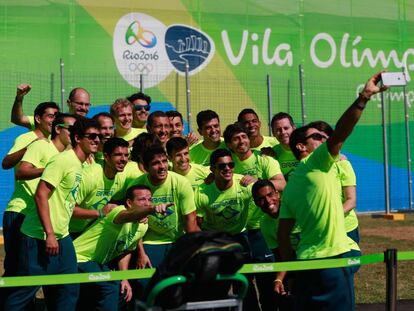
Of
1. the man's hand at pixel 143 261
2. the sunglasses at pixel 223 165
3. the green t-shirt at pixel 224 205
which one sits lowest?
the man's hand at pixel 143 261

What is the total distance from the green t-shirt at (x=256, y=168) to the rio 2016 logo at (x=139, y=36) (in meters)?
10.1

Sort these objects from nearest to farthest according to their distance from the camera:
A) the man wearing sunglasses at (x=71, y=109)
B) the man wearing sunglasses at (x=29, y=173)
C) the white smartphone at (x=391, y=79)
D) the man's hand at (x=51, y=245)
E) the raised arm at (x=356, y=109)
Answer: the raised arm at (x=356, y=109) → the white smartphone at (x=391, y=79) → the man's hand at (x=51, y=245) → the man wearing sunglasses at (x=29, y=173) → the man wearing sunglasses at (x=71, y=109)

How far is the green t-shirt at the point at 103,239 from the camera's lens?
886 cm

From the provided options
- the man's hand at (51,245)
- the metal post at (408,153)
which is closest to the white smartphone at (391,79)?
the man's hand at (51,245)

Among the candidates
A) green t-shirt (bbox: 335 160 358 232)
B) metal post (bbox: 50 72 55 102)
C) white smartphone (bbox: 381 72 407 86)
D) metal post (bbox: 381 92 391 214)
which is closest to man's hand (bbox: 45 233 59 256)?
green t-shirt (bbox: 335 160 358 232)

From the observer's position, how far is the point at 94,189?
9.03 m

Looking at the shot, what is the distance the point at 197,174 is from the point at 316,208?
2.86 metres

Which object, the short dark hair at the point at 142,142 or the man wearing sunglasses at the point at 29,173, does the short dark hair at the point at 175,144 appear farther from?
the man wearing sunglasses at the point at 29,173

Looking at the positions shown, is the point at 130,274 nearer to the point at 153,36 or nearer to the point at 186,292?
the point at 186,292

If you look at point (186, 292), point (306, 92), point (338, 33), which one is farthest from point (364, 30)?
point (186, 292)

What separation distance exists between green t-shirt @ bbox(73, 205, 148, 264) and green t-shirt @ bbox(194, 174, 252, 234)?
0.76m

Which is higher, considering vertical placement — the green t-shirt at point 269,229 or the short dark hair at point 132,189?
the short dark hair at point 132,189

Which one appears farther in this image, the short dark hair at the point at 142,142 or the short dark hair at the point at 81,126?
the short dark hair at the point at 142,142

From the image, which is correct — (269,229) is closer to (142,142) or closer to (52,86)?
(142,142)
